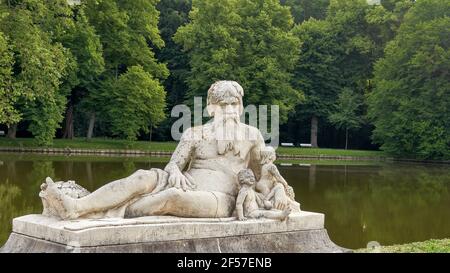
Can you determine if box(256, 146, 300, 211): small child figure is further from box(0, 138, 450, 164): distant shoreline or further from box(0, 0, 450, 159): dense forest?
box(0, 138, 450, 164): distant shoreline

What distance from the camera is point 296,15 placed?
53906 mm

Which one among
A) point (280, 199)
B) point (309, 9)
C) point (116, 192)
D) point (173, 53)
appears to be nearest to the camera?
point (116, 192)

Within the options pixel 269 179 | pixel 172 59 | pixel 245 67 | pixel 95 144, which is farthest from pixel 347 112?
pixel 269 179

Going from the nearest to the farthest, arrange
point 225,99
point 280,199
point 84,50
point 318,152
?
point 280,199, point 225,99, point 84,50, point 318,152

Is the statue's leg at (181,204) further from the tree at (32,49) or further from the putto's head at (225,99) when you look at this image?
the tree at (32,49)

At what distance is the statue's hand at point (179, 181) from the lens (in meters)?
6.80

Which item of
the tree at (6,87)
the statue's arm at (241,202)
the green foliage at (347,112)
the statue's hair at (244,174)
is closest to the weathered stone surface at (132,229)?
the statue's arm at (241,202)

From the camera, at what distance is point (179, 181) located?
22.4 feet

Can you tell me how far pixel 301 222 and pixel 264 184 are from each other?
1.97ft

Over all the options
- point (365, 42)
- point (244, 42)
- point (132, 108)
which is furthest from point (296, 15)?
point (132, 108)

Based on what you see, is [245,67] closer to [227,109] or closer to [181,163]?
[227,109]

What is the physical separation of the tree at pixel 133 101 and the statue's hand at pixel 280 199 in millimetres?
28327

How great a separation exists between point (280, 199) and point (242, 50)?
33193mm

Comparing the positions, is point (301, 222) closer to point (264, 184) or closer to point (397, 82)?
point (264, 184)
